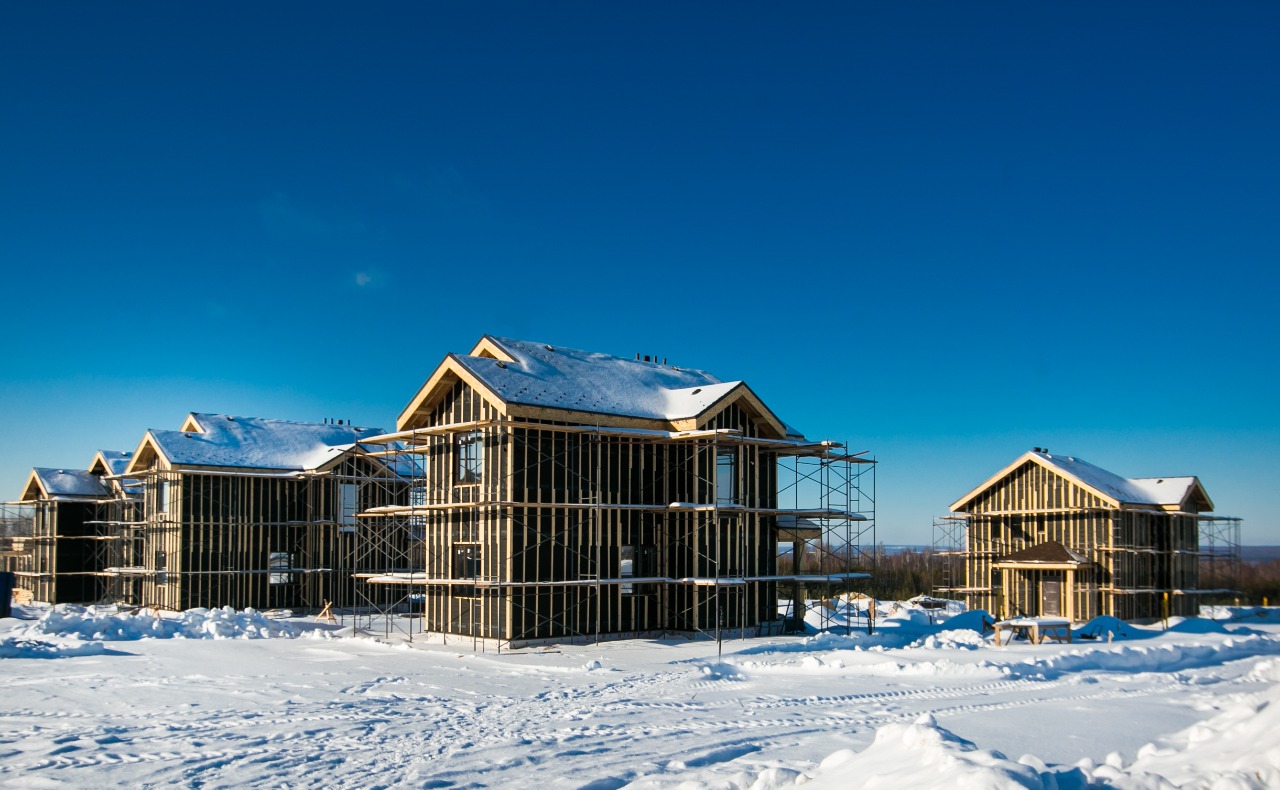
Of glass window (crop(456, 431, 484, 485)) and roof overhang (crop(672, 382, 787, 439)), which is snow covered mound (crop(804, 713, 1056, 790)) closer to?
roof overhang (crop(672, 382, 787, 439))

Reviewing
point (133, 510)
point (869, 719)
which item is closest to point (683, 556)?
point (869, 719)

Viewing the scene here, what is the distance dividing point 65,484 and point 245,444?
13.3 metres

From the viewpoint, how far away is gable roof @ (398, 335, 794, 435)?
28453 mm

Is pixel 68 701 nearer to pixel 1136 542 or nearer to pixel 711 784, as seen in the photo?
pixel 711 784

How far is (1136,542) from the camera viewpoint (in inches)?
1566

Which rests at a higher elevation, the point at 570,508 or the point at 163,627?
the point at 570,508

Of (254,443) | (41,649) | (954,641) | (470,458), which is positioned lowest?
(954,641)

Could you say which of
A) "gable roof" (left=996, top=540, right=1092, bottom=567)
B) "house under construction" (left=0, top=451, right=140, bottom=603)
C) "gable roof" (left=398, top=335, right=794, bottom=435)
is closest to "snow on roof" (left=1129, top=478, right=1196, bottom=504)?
"gable roof" (left=996, top=540, right=1092, bottom=567)

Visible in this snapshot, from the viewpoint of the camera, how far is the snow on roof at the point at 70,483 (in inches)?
1908

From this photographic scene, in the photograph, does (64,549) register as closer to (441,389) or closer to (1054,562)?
(441,389)

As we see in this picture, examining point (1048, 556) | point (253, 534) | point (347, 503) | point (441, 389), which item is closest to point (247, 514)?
point (253, 534)

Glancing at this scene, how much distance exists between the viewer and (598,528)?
28.7 m

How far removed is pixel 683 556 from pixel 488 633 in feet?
20.2

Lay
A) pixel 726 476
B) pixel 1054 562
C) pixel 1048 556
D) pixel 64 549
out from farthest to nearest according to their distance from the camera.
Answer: pixel 64 549, pixel 1048 556, pixel 1054 562, pixel 726 476
